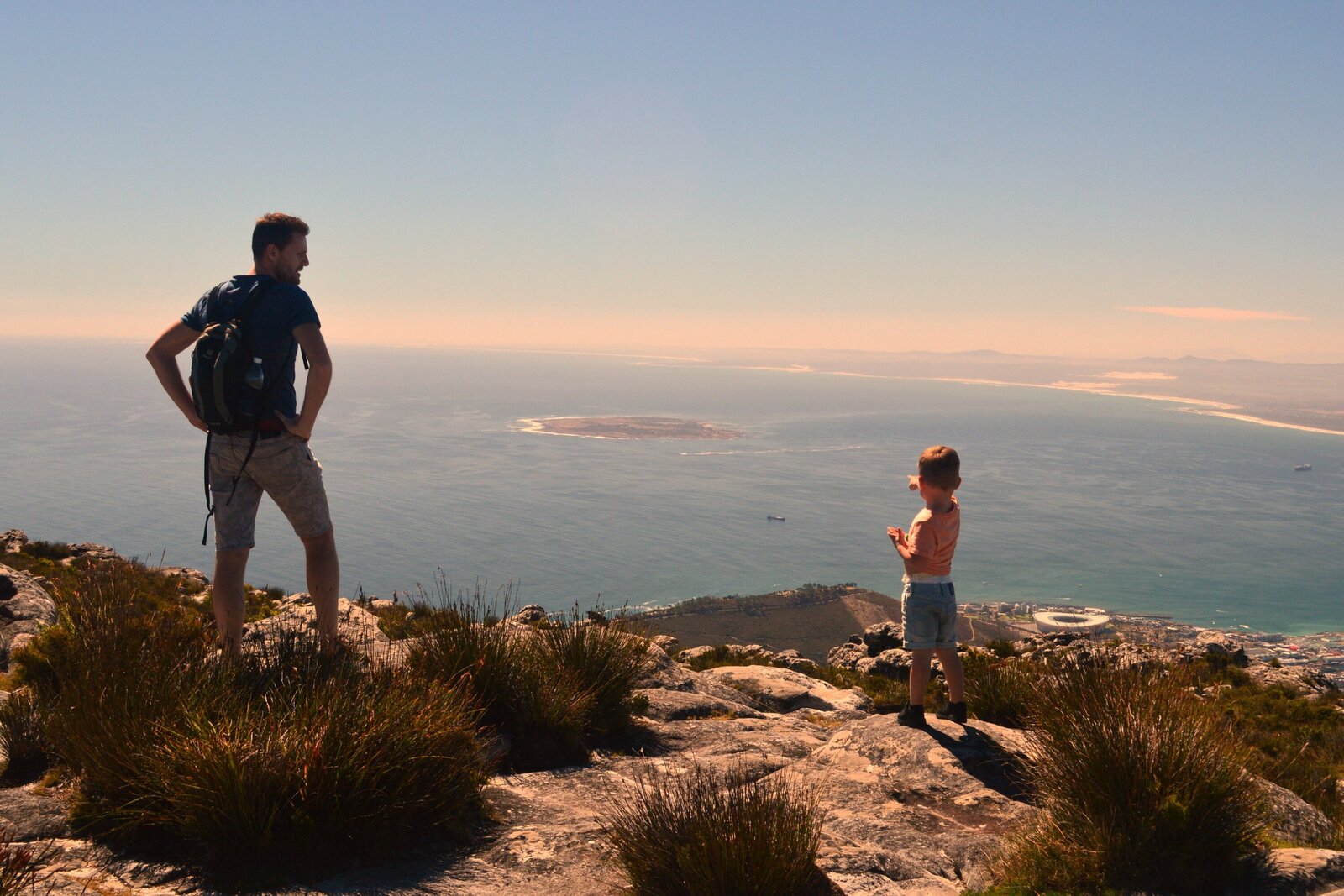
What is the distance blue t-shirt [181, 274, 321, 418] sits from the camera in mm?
4652

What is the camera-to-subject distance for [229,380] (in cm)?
456

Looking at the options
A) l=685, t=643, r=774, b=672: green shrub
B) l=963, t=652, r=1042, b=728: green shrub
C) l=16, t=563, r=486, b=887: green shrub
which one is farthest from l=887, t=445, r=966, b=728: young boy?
l=685, t=643, r=774, b=672: green shrub

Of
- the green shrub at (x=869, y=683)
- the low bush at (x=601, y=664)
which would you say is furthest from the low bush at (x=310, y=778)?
the green shrub at (x=869, y=683)

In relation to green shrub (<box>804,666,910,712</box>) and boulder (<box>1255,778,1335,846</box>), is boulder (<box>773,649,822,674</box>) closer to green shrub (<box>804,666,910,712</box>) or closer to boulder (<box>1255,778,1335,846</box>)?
green shrub (<box>804,666,910,712</box>)

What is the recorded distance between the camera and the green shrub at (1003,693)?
19.0 ft

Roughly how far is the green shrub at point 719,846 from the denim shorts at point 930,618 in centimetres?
235

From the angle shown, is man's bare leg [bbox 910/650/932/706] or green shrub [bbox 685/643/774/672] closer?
man's bare leg [bbox 910/650/932/706]

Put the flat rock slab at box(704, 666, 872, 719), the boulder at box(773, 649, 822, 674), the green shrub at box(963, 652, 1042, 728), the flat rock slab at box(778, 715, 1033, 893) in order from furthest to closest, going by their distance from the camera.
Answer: the boulder at box(773, 649, 822, 674)
the flat rock slab at box(704, 666, 872, 719)
the green shrub at box(963, 652, 1042, 728)
the flat rock slab at box(778, 715, 1033, 893)

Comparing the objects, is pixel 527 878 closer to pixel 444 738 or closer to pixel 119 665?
pixel 444 738

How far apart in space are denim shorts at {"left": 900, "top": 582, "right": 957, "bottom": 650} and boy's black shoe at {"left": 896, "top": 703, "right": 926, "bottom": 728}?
0.36 m

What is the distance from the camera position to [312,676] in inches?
157

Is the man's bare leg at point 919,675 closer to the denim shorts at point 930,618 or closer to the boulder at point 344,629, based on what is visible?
the denim shorts at point 930,618

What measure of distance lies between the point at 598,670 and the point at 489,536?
144 m

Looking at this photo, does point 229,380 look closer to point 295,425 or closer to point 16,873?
point 295,425
